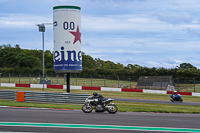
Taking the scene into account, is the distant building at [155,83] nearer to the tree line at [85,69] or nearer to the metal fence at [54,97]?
the tree line at [85,69]

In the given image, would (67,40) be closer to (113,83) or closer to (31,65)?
(113,83)

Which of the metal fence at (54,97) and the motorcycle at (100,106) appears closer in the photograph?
the motorcycle at (100,106)

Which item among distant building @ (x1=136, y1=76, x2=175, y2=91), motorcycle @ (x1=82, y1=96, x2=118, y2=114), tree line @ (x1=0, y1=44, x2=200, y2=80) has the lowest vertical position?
motorcycle @ (x1=82, y1=96, x2=118, y2=114)

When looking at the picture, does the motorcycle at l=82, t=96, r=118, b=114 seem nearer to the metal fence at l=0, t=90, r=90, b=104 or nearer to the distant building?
the metal fence at l=0, t=90, r=90, b=104

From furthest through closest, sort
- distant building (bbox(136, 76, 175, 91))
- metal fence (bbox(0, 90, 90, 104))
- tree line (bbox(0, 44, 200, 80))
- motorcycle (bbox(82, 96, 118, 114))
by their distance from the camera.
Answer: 1. tree line (bbox(0, 44, 200, 80))
2. distant building (bbox(136, 76, 175, 91))
3. metal fence (bbox(0, 90, 90, 104))
4. motorcycle (bbox(82, 96, 118, 114))

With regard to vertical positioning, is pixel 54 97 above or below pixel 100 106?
above

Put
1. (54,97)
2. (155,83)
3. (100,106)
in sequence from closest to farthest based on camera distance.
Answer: (100,106), (54,97), (155,83)

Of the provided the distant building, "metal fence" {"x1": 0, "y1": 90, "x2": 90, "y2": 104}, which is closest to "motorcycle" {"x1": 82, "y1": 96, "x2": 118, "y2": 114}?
"metal fence" {"x1": 0, "y1": 90, "x2": 90, "y2": 104}

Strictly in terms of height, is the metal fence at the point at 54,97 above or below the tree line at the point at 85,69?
below

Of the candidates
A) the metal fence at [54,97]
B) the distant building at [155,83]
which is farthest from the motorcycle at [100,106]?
the distant building at [155,83]

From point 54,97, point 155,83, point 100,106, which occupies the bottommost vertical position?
point 100,106

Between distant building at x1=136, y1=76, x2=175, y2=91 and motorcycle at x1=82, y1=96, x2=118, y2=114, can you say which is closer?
motorcycle at x1=82, y1=96, x2=118, y2=114

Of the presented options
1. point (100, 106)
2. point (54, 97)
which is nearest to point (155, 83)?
point (54, 97)

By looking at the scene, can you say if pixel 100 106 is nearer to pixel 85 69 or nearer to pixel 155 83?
pixel 155 83
